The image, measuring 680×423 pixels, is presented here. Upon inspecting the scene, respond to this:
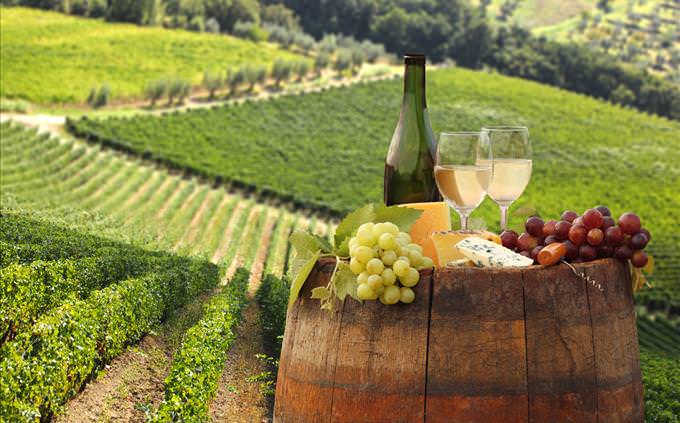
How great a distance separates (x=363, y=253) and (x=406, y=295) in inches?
7.2

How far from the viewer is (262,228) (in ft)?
120

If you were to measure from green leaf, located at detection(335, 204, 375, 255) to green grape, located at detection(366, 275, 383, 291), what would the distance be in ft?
0.91

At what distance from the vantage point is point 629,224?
301 centimetres

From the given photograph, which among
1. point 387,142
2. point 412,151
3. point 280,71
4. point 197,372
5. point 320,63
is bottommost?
point 387,142

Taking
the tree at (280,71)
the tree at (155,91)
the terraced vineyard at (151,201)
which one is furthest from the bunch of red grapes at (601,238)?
the tree at (280,71)

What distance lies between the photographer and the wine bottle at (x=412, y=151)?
3.48m

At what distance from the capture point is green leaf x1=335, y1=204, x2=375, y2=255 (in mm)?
3035

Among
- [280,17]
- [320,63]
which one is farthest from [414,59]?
[280,17]

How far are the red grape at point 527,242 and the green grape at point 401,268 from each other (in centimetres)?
62

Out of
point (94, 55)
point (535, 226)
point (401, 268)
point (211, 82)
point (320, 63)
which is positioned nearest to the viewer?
point (401, 268)

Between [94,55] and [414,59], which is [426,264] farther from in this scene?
[94,55]

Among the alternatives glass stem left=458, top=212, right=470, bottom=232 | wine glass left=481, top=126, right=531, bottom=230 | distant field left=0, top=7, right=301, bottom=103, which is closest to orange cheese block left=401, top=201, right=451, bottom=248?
glass stem left=458, top=212, right=470, bottom=232

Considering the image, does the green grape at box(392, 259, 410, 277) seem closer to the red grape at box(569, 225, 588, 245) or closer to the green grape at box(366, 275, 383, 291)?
the green grape at box(366, 275, 383, 291)

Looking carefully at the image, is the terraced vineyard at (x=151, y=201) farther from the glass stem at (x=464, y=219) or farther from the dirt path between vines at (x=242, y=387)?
the glass stem at (x=464, y=219)
